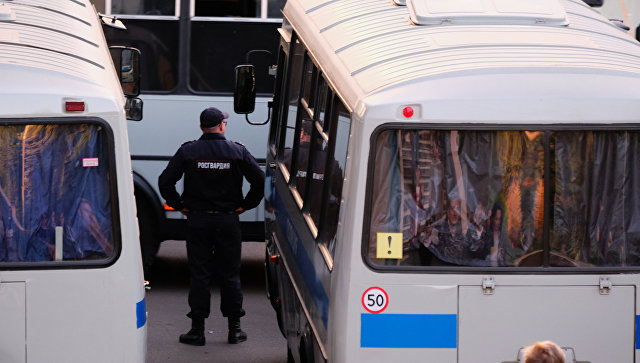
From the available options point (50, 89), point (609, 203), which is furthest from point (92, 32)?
point (609, 203)

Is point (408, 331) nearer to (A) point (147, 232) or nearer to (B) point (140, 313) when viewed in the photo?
(B) point (140, 313)

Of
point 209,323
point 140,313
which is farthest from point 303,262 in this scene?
point 209,323

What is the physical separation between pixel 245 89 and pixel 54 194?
464 cm

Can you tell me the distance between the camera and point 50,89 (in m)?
6.01

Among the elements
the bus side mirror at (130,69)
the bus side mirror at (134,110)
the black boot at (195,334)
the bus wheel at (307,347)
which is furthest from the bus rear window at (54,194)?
the black boot at (195,334)

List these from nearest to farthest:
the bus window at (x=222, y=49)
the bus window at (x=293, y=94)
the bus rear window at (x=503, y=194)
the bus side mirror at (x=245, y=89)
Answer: the bus rear window at (x=503, y=194), the bus window at (x=293, y=94), the bus side mirror at (x=245, y=89), the bus window at (x=222, y=49)

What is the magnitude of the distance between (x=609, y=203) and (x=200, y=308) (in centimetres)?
468

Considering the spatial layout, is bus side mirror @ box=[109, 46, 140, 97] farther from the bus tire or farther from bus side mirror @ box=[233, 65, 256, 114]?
the bus tire

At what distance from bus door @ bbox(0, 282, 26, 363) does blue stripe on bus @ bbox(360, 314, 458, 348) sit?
1.60 meters

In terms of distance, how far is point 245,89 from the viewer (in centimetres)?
Result: 1062

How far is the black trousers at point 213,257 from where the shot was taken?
9.82 metres

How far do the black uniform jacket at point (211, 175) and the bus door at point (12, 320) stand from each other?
3843mm

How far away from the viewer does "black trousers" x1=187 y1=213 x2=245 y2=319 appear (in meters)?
9.82

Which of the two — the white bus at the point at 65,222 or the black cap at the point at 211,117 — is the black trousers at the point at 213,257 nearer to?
the black cap at the point at 211,117
